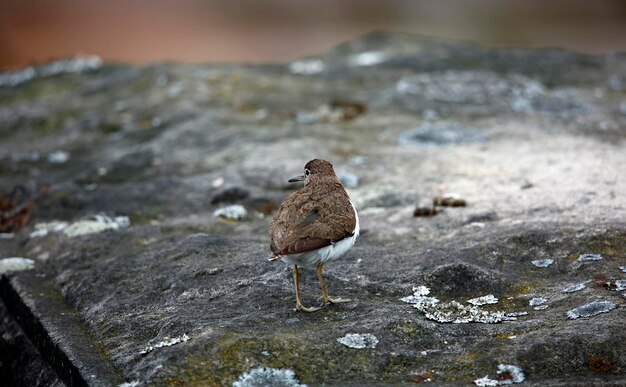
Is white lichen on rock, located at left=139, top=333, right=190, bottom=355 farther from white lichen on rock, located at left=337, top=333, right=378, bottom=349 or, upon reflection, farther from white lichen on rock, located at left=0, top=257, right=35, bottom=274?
white lichen on rock, located at left=0, top=257, right=35, bottom=274

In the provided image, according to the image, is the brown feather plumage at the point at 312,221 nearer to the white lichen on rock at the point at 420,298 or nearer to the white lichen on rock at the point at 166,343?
the white lichen on rock at the point at 420,298

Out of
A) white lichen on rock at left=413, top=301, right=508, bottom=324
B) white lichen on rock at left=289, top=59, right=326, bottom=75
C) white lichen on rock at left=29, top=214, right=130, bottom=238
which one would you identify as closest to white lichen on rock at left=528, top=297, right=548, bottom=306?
white lichen on rock at left=413, top=301, right=508, bottom=324

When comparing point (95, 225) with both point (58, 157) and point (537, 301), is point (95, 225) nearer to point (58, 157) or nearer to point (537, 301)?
Result: point (58, 157)

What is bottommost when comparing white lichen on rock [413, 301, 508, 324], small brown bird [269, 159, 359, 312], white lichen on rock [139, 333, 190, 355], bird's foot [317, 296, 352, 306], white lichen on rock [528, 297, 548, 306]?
white lichen on rock [528, 297, 548, 306]

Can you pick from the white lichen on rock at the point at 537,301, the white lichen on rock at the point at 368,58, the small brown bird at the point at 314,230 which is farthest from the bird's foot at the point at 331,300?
the white lichen on rock at the point at 368,58

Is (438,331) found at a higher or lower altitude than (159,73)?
lower

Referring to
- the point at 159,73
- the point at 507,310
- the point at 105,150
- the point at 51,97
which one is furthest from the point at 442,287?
the point at 51,97

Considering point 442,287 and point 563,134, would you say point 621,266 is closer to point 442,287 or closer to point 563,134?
point 442,287
